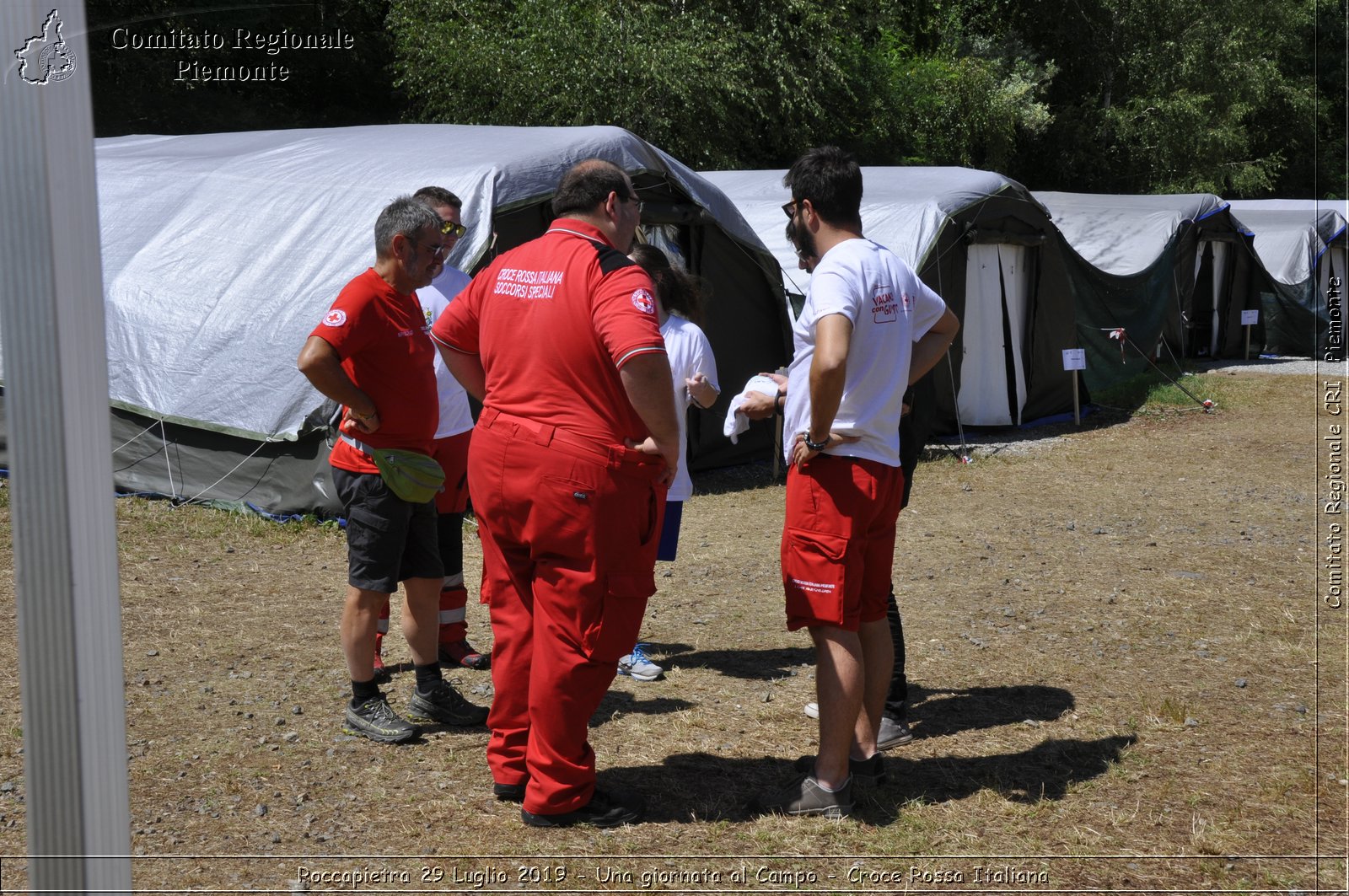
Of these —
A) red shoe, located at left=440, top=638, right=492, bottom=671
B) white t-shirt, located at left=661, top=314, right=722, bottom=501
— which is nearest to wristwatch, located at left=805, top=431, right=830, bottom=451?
white t-shirt, located at left=661, top=314, right=722, bottom=501

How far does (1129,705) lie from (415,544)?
9.31ft

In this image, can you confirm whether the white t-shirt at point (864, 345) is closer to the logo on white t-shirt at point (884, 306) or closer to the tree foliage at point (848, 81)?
the logo on white t-shirt at point (884, 306)

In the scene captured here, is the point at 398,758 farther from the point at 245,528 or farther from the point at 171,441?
the point at 171,441

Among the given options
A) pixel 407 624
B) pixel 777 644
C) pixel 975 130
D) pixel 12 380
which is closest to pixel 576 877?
pixel 407 624

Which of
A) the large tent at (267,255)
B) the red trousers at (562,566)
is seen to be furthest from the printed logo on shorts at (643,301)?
the large tent at (267,255)

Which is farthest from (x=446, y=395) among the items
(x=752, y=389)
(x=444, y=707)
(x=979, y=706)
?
(x=979, y=706)

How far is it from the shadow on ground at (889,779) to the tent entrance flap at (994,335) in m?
8.01

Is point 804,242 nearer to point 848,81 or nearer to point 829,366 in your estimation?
point 829,366

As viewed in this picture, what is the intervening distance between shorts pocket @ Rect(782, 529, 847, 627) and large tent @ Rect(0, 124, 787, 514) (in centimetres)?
462

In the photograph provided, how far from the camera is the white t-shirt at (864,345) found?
10.6ft

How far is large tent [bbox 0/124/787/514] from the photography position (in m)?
7.66

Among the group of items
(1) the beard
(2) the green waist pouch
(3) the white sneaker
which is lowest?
(3) the white sneaker

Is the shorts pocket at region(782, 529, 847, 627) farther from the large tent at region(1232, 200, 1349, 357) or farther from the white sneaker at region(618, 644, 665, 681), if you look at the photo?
the large tent at region(1232, 200, 1349, 357)

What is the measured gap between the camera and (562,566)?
319 cm
